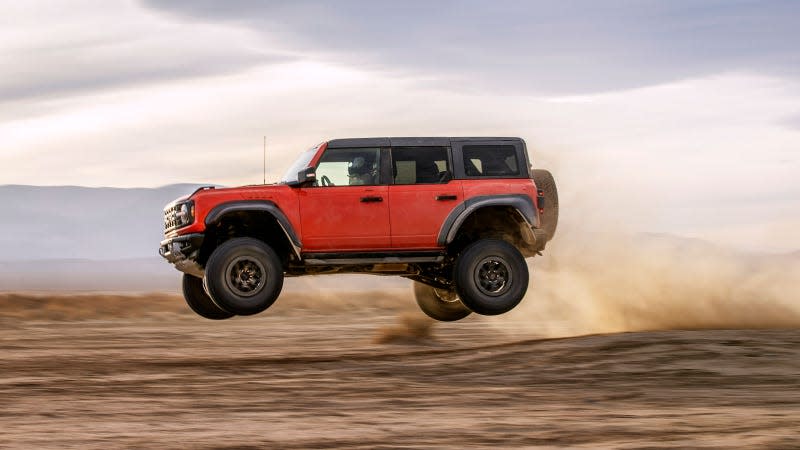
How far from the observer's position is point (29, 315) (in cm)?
4288

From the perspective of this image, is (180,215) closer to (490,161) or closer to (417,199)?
(417,199)

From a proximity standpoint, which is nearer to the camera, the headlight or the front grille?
the headlight

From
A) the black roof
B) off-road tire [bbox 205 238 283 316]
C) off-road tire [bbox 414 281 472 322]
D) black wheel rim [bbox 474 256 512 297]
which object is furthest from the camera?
off-road tire [bbox 414 281 472 322]

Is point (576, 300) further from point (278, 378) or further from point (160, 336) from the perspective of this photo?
point (160, 336)

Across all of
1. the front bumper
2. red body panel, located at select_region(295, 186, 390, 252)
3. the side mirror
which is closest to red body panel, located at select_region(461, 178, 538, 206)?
red body panel, located at select_region(295, 186, 390, 252)

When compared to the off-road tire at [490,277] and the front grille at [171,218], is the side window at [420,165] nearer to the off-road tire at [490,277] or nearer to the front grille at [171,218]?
the off-road tire at [490,277]

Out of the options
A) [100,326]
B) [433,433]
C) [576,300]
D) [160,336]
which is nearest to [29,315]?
[100,326]

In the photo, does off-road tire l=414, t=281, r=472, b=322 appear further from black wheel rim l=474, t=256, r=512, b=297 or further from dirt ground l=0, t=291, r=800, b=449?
black wheel rim l=474, t=256, r=512, b=297

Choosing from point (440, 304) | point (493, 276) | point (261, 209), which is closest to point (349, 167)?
point (261, 209)

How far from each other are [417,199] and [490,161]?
1.17m

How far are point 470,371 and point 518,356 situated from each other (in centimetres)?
133

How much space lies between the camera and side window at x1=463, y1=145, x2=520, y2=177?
571 inches

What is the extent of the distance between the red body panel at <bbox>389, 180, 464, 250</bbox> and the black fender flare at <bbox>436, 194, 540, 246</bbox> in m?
0.07

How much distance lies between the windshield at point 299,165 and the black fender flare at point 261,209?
1.72 feet
